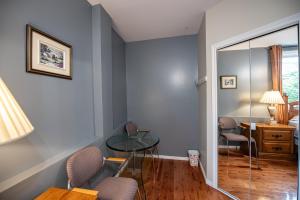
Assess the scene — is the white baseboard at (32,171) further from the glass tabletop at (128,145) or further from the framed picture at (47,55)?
the framed picture at (47,55)

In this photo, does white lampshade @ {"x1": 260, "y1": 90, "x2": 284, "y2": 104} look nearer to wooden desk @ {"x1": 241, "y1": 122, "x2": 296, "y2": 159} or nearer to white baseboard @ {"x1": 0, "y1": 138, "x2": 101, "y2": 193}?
wooden desk @ {"x1": 241, "y1": 122, "x2": 296, "y2": 159}

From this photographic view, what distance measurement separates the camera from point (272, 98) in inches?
61.2

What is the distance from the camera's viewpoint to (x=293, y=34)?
1.26 metres

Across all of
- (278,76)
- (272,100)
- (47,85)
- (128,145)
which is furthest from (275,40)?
(47,85)

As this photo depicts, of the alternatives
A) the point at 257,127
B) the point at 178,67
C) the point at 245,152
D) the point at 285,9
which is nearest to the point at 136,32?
the point at 178,67

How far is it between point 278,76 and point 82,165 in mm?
2144

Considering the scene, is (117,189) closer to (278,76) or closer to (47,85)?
(47,85)

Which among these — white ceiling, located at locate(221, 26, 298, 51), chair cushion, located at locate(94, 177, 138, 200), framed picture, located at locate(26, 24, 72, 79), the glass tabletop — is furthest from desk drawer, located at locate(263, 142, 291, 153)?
framed picture, located at locate(26, 24, 72, 79)

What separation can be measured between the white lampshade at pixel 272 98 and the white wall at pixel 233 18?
1.99 feet

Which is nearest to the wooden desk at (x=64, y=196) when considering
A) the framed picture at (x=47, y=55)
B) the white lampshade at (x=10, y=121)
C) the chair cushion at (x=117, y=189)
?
the chair cushion at (x=117, y=189)

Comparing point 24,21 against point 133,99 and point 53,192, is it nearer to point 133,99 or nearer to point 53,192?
point 53,192

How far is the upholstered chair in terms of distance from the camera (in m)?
1.17

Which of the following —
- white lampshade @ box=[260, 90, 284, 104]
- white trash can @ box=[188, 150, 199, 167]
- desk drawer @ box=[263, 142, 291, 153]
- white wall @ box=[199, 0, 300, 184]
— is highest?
white wall @ box=[199, 0, 300, 184]

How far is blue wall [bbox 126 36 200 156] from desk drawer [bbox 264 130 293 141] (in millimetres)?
1241
